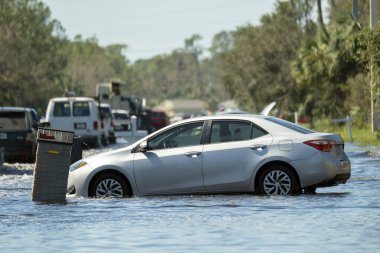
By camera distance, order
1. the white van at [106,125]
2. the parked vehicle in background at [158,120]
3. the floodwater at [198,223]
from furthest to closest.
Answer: the parked vehicle in background at [158,120], the white van at [106,125], the floodwater at [198,223]

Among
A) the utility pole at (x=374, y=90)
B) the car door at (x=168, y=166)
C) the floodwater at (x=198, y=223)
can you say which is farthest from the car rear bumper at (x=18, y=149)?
the car door at (x=168, y=166)

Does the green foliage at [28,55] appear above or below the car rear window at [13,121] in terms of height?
above

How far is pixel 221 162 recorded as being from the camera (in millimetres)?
20188

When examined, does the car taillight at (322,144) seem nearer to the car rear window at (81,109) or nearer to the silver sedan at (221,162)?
the silver sedan at (221,162)

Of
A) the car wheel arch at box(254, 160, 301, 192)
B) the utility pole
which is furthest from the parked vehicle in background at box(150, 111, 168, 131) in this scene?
the car wheel arch at box(254, 160, 301, 192)

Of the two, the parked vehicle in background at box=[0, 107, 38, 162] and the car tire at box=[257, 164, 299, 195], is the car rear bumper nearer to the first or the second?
the parked vehicle in background at box=[0, 107, 38, 162]

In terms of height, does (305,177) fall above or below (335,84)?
below

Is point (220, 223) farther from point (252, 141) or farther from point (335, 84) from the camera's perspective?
point (335, 84)

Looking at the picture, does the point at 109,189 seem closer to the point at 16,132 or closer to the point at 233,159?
the point at 233,159

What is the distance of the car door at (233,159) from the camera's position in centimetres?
2014

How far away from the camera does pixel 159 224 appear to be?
1641 centimetres

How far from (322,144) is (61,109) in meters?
27.1

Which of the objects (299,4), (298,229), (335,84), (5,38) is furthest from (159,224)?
(299,4)

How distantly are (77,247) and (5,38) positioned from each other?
3560 inches
